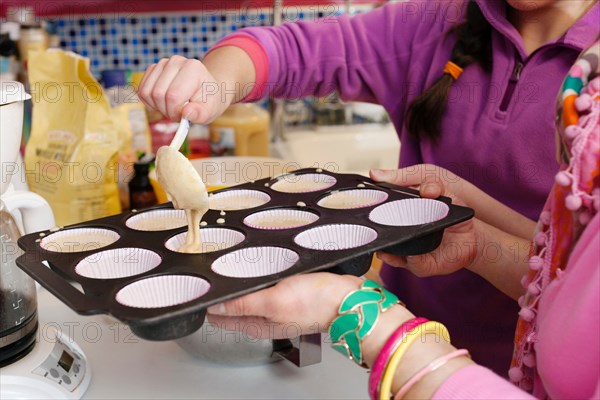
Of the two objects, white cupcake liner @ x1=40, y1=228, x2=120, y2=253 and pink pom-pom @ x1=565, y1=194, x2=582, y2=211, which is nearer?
pink pom-pom @ x1=565, y1=194, x2=582, y2=211

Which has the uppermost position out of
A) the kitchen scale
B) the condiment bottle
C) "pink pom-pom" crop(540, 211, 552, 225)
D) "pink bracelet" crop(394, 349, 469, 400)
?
"pink pom-pom" crop(540, 211, 552, 225)

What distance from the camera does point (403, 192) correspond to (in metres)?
1.21

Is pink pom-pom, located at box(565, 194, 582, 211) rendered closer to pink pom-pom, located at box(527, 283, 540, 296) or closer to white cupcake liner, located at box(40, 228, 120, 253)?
pink pom-pom, located at box(527, 283, 540, 296)

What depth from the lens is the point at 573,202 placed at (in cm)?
75

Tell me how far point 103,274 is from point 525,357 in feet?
2.01

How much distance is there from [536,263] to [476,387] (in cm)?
21

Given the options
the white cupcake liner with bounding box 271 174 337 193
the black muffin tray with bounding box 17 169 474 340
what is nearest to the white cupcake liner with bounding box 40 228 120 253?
the black muffin tray with bounding box 17 169 474 340

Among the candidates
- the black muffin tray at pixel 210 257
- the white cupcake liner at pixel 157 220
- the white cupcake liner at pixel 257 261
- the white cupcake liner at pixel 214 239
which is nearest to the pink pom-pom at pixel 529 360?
the black muffin tray at pixel 210 257

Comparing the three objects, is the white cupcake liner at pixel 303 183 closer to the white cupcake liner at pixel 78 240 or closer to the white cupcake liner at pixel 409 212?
the white cupcake liner at pixel 409 212

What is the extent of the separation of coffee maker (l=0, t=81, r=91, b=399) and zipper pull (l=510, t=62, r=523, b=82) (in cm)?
87

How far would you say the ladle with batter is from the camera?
1.03m

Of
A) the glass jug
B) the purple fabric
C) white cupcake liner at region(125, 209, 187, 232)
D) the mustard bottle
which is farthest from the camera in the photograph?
the mustard bottle

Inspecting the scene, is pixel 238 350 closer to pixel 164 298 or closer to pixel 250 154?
pixel 164 298

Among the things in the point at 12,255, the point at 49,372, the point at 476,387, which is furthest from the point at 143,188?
the point at 476,387
